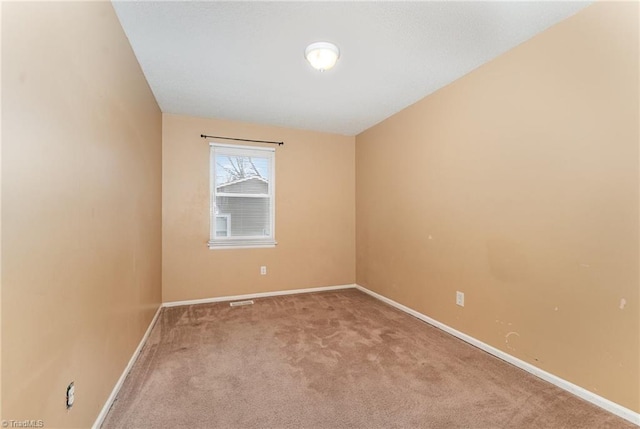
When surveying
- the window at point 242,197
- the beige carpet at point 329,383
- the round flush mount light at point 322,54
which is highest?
the round flush mount light at point 322,54

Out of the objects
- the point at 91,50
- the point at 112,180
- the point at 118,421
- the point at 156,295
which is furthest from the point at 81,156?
the point at 156,295

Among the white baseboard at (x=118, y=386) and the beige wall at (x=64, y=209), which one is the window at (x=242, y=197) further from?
the beige wall at (x=64, y=209)

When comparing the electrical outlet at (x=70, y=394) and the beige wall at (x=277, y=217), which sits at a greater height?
the beige wall at (x=277, y=217)

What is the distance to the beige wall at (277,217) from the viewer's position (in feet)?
11.9

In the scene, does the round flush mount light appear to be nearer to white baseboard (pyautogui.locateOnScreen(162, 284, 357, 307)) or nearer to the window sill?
the window sill

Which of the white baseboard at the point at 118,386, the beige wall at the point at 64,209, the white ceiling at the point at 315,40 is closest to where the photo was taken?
the beige wall at the point at 64,209

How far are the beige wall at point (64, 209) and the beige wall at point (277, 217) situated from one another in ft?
5.12

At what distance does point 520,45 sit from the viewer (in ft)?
7.06

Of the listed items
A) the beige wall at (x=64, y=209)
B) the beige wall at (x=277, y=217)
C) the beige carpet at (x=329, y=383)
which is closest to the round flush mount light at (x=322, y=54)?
the beige wall at (x=64, y=209)

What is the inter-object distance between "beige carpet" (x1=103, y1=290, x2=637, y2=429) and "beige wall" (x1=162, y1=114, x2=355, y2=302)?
88 centimetres

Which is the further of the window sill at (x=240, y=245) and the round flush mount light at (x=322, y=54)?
the window sill at (x=240, y=245)

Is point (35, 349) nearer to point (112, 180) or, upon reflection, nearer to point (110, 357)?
point (110, 357)

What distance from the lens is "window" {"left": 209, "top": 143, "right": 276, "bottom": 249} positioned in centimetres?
386

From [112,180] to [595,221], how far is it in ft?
9.72
